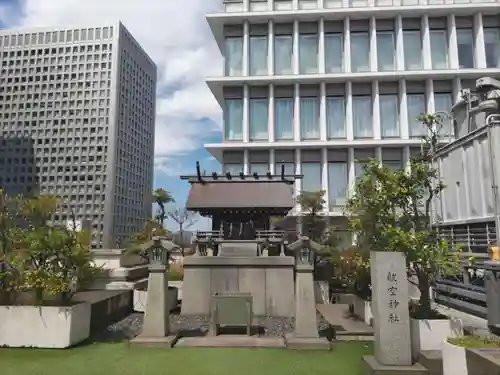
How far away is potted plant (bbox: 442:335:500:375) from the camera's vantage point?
22.9ft

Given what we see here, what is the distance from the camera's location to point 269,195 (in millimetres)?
18047

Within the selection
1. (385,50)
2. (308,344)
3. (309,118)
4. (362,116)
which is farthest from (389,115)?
(308,344)

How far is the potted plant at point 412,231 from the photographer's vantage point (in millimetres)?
8789

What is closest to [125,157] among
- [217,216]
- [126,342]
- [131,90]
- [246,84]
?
[131,90]

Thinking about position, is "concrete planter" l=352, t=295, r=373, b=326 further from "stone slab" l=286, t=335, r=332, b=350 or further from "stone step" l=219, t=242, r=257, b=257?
"stone step" l=219, t=242, r=257, b=257

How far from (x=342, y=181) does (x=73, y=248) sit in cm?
2399

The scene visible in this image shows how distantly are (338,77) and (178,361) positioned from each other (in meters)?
26.9

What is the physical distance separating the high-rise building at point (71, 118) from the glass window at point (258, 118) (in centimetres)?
7735

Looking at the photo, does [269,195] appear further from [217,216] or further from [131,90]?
[131,90]

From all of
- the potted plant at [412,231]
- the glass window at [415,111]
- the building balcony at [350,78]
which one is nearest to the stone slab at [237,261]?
the potted plant at [412,231]

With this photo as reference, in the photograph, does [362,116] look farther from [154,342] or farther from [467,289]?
[154,342]

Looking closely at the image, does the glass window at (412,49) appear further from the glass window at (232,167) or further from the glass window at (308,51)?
the glass window at (232,167)

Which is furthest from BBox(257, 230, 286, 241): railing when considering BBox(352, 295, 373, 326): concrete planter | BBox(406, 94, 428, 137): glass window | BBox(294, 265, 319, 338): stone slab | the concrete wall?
BBox(406, 94, 428, 137): glass window

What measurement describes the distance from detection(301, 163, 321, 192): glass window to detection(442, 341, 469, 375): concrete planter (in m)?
24.3
